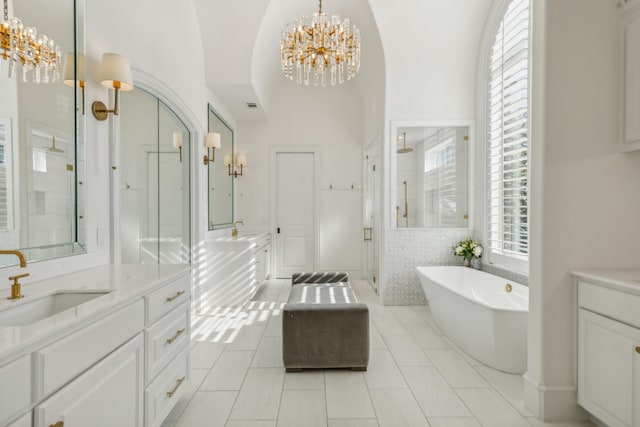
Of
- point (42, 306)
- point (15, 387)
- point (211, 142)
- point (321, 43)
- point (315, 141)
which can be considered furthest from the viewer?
point (315, 141)

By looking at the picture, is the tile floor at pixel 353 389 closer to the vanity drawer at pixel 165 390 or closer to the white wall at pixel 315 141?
the vanity drawer at pixel 165 390

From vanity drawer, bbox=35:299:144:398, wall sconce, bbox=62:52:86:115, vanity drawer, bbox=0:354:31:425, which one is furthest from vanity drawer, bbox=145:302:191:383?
wall sconce, bbox=62:52:86:115

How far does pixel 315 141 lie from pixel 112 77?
4230 millimetres

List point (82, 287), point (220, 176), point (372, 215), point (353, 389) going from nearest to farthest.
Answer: point (82, 287) → point (353, 389) → point (220, 176) → point (372, 215)

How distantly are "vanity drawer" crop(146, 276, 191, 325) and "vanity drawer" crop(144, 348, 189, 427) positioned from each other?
330 millimetres

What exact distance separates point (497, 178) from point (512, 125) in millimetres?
618

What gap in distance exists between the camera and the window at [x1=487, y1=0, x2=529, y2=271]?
3398mm

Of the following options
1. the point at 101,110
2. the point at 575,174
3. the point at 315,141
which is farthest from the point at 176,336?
the point at 315,141

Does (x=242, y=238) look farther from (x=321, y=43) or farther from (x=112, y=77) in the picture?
(x=112, y=77)

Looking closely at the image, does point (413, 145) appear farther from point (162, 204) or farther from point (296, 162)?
point (162, 204)

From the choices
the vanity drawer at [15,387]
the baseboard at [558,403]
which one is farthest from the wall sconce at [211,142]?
the baseboard at [558,403]

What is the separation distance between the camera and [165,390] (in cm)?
190

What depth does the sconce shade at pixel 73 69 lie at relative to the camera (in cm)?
202

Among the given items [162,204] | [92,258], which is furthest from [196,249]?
[92,258]
